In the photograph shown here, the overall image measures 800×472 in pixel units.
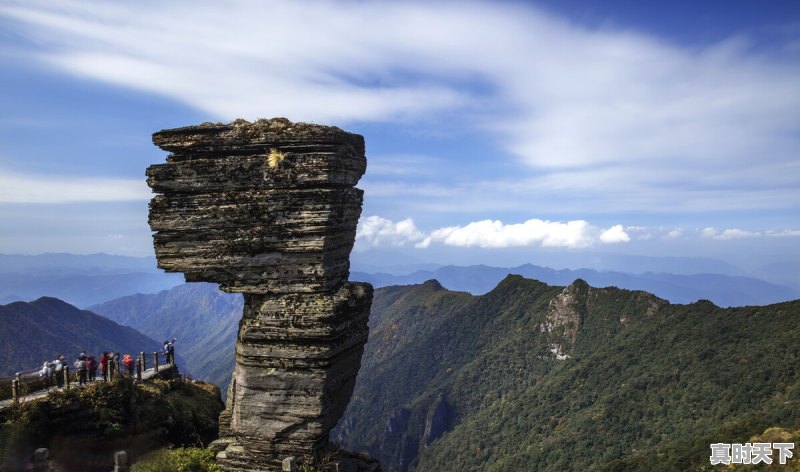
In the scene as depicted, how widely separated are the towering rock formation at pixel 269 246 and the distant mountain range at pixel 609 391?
81.7 meters

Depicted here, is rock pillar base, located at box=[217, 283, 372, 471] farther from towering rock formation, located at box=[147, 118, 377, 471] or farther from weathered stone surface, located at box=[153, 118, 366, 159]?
weathered stone surface, located at box=[153, 118, 366, 159]

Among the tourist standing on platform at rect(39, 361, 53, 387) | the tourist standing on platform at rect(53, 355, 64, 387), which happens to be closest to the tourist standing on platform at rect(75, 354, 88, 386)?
the tourist standing on platform at rect(53, 355, 64, 387)

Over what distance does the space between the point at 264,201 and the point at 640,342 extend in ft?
507

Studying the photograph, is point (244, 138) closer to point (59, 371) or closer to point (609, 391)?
point (59, 371)

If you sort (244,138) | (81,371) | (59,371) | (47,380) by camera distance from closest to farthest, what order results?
(244,138) → (47,380) → (81,371) → (59,371)

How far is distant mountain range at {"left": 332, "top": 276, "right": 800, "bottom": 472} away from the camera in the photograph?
9981 centimetres

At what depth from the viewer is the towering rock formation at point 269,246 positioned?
15.2 meters

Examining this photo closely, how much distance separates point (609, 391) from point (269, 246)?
138 meters

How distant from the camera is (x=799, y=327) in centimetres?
11144

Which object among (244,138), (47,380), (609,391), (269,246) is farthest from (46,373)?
(609,391)

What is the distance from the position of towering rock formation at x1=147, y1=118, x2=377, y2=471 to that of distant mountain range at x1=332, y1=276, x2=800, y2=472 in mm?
81661

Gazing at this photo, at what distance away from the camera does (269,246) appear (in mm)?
15383

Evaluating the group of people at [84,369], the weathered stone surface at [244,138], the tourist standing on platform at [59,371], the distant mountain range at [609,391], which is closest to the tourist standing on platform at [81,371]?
the group of people at [84,369]

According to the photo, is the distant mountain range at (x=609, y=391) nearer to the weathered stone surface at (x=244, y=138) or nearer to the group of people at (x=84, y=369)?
the group of people at (x=84, y=369)
